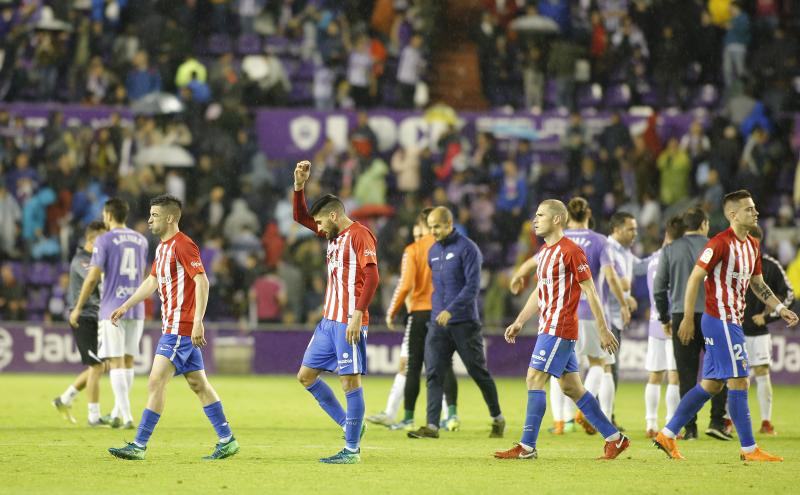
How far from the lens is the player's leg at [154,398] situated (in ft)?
36.5

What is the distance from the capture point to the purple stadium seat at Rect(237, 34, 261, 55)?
3009cm

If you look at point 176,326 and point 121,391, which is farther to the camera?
point 121,391

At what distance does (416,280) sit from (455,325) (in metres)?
1.15

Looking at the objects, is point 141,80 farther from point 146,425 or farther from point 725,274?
point 725,274

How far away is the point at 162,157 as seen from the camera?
1073 inches

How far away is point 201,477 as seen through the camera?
10.2 m

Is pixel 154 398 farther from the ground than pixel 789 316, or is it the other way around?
pixel 789 316

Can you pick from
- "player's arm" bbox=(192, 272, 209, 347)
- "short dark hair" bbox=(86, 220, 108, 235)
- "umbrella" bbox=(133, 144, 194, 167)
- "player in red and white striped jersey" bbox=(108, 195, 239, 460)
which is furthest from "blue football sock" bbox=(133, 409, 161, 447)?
"umbrella" bbox=(133, 144, 194, 167)

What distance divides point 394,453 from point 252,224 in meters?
15.1

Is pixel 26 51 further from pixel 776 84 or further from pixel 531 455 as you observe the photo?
pixel 531 455

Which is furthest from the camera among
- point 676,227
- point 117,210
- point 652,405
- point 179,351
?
point 117,210

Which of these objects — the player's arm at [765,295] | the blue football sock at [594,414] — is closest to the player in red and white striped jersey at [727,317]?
the player's arm at [765,295]

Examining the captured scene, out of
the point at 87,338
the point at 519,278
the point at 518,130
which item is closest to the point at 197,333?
the point at 519,278

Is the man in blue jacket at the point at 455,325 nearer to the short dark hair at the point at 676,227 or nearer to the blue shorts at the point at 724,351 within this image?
the short dark hair at the point at 676,227
